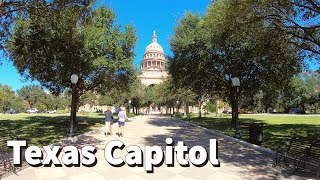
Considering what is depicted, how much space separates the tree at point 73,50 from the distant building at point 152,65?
331ft

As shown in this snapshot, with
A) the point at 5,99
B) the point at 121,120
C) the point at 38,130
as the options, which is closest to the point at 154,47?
the point at 5,99

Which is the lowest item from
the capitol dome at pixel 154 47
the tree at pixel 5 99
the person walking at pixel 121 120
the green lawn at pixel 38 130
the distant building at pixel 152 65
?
the green lawn at pixel 38 130

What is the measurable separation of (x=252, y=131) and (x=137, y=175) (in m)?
7.60

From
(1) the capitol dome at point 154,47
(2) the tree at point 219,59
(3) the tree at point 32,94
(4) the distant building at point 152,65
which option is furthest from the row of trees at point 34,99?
(2) the tree at point 219,59

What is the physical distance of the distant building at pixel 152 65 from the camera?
422 ft

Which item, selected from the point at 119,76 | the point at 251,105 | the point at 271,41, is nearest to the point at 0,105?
the point at 251,105

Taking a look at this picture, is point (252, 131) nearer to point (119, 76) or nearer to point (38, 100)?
point (119, 76)

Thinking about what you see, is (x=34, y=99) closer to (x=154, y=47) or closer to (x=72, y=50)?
(x=154, y=47)

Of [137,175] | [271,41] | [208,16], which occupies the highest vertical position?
[208,16]

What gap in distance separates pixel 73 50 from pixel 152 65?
112562mm

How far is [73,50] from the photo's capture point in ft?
69.4

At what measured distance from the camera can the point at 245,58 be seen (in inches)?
882

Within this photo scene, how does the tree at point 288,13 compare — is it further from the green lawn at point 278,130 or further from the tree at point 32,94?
the tree at point 32,94

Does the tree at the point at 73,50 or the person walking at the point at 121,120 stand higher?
the tree at the point at 73,50
